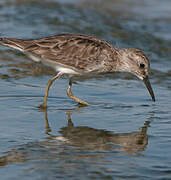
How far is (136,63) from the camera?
984cm

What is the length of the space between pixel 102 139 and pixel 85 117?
1237 millimetres

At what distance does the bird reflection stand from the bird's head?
2.26 m

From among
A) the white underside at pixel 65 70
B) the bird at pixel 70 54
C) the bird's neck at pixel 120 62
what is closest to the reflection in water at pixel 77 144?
the bird at pixel 70 54

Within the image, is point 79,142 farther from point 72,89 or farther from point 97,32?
point 97,32

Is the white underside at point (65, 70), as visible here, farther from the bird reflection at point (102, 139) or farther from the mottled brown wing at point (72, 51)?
the bird reflection at point (102, 139)

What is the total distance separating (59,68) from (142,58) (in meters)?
1.73

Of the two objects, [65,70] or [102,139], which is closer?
[102,139]

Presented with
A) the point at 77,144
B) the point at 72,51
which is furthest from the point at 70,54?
the point at 77,144

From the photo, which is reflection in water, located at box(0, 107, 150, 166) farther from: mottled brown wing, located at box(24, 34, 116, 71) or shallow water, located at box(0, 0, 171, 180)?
mottled brown wing, located at box(24, 34, 116, 71)

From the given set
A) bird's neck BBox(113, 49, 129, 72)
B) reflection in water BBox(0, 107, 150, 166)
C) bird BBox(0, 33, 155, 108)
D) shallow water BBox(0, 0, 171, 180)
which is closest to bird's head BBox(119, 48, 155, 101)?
bird's neck BBox(113, 49, 129, 72)

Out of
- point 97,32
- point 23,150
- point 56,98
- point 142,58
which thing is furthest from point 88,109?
point 97,32

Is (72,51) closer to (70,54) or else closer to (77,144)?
(70,54)

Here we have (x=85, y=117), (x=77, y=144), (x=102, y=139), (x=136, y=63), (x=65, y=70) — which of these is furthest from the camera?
(x=136, y=63)

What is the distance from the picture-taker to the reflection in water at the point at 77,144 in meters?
6.18
